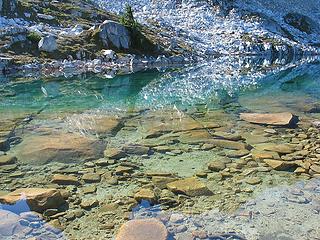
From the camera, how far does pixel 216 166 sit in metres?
11.1

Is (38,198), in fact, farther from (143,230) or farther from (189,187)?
(189,187)

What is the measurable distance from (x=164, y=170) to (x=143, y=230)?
3893 mm

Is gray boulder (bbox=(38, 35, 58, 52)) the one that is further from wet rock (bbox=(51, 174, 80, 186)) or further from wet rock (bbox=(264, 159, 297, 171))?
wet rock (bbox=(264, 159, 297, 171))

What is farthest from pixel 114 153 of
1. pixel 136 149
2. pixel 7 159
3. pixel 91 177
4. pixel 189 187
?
pixel 189 187

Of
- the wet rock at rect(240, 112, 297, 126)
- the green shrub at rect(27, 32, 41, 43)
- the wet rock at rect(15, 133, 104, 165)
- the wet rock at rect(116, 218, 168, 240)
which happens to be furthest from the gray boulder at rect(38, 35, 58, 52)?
the wet rock at rect(116, 218, 168, 240)

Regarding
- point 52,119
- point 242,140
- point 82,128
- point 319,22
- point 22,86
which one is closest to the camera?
point 242,140

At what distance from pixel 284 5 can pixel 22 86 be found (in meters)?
116

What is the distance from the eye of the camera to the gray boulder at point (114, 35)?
202ft

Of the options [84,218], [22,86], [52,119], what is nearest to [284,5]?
[22,86]

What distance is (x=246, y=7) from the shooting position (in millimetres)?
118688

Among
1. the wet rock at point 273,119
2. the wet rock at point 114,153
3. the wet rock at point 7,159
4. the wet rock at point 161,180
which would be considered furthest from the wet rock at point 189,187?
the wet rock at point 273,119

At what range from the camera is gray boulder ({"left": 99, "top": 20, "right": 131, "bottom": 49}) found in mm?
61719

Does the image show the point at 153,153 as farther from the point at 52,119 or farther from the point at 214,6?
the point at 214,6

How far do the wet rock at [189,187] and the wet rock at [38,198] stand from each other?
108 inches
